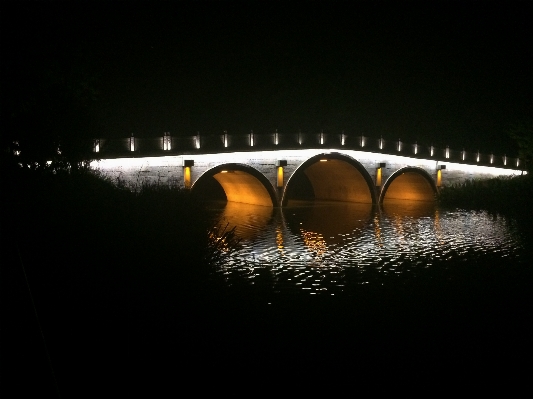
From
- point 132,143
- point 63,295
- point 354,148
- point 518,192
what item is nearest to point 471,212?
point 518,192

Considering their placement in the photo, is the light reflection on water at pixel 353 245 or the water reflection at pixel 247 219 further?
the water reflection at pixel 247 219

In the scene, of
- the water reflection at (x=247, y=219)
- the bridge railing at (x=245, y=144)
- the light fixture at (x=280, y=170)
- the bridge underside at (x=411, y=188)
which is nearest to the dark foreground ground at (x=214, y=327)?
the water reflection at (x=247, y=219)

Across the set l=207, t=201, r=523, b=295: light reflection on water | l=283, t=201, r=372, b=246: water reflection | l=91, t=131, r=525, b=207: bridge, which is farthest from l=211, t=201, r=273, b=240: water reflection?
l=91, t=131, r=525, b=207: bridge

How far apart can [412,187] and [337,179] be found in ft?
18.1

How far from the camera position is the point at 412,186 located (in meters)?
34.4

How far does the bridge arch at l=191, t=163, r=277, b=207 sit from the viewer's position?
2386cm

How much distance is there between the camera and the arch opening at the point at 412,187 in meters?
32.6

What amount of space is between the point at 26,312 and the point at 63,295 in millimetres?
1153

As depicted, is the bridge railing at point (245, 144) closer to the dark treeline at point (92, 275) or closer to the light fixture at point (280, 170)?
the light fixture at point (280, 170)

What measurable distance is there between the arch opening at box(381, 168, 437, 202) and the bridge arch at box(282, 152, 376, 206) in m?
1.87

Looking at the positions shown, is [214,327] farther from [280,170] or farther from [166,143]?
[280,170]

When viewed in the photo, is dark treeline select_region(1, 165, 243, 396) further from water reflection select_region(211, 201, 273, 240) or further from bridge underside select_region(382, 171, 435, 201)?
bridge underside select_region(382, 171, 435, 201)

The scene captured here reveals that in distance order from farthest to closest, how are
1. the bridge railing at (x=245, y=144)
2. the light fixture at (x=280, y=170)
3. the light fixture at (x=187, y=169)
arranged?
the light fixture at (x=280, y=170) < the light fixture at (x=187, y=169) < the bridge railing at (x=245, y=144)

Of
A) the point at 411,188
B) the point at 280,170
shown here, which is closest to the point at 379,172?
the point at 411,188
